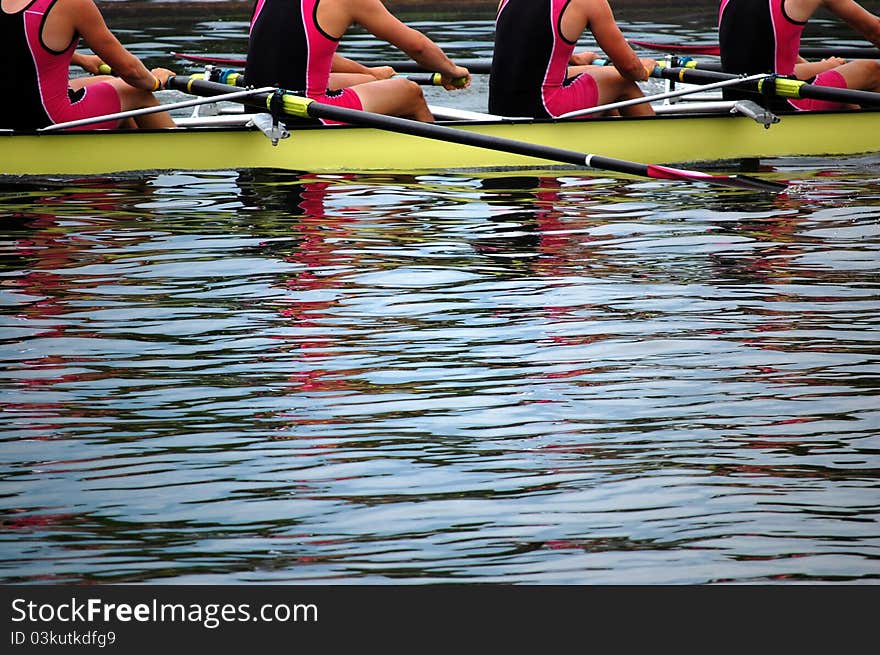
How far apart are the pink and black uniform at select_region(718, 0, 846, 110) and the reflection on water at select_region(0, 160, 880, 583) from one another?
2213mm

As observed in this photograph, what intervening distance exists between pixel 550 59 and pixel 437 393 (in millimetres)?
5127

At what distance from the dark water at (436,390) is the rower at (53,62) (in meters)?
0.53

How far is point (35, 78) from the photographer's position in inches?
369

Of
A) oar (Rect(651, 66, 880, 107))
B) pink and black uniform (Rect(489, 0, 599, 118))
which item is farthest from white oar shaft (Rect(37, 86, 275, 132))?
oar (Rect(651, 66, 880, 107))

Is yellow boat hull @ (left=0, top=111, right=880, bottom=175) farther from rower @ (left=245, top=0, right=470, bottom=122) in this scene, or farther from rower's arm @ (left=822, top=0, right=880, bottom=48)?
rower's arm @ (left=822, top=0, right=880, bottom=48)

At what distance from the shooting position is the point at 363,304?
277 inches

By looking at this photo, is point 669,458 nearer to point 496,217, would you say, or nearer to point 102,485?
point 102,485

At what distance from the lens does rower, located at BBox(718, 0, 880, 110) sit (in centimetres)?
1105

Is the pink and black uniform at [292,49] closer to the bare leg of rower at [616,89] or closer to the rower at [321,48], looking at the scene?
the rower at [321,48]

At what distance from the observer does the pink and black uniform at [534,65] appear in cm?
1036

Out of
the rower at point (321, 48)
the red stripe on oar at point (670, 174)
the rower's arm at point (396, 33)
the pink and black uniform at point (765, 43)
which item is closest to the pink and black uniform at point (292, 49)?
the rower at point (321, 48)

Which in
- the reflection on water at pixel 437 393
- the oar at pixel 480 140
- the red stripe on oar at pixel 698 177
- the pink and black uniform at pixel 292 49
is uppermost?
the pink and black uniform at pixel 292 49

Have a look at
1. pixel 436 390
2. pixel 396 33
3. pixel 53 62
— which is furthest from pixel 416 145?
pixel 436 390

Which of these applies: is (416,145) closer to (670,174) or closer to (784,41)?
(670,174)
